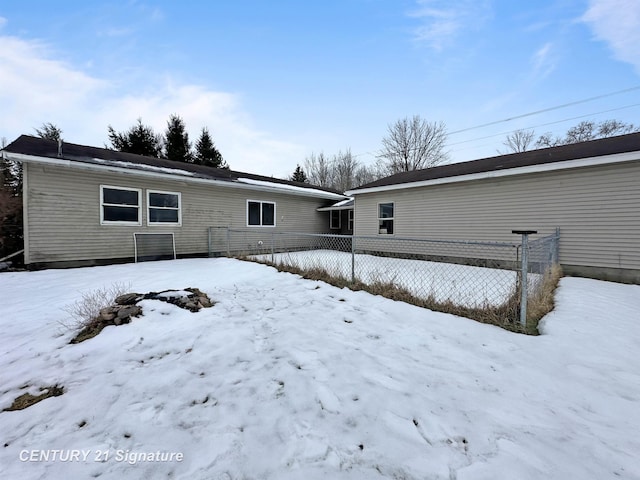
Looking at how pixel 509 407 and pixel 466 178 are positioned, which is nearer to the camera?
pixel 509 407

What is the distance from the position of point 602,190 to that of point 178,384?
9.51 metres

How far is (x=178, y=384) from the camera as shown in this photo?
218 cm

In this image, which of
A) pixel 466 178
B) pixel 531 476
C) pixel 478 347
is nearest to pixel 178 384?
pixel 531 476

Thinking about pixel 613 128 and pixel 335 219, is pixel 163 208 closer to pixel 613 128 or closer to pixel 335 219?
pixel 335 219

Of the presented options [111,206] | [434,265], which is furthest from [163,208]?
[434,265]

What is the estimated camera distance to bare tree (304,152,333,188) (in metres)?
36.3

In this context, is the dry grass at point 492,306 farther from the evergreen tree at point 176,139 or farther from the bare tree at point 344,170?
the bare tree at point 344,170

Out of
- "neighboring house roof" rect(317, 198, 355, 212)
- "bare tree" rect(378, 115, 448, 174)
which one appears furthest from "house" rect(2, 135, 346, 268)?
"bare tree" rect(378, 115, 448, 174)

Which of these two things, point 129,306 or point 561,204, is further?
point 561,204

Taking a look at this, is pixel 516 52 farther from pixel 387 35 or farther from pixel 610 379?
pixel 610 379

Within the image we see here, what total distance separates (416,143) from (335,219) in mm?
16358

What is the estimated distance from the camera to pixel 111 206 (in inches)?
322

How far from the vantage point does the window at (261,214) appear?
1155 centimetres

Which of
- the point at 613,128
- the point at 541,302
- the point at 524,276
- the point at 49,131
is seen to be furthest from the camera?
the point at 613,128
